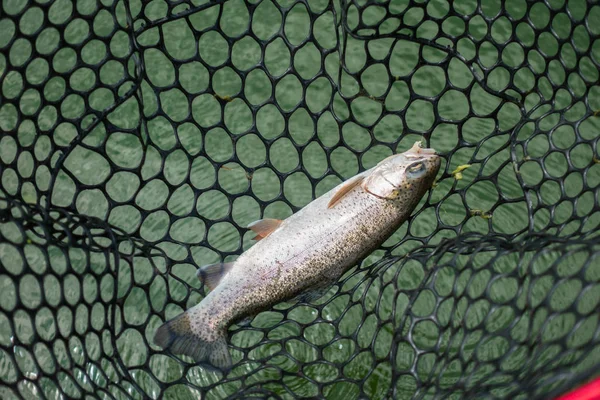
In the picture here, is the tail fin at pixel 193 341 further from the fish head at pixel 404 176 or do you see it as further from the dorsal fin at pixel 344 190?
the fish head at pixel 404 176

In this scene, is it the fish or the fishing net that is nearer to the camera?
the fish

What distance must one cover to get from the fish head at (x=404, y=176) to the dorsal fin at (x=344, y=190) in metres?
0.03

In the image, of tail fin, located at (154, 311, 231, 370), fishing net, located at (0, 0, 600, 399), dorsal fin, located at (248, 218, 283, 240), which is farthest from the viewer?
fishing net, located at (0, 0, 600, 399)

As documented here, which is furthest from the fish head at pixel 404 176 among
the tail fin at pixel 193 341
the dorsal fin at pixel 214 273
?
the tail fin at pixel 193 341

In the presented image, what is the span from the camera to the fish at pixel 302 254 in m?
2.74

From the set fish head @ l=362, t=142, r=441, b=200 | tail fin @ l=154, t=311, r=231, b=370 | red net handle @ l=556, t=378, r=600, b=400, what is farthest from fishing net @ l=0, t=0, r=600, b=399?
red net handle @ l=556, t=378, r=600, b=400

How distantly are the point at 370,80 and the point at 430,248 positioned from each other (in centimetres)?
163

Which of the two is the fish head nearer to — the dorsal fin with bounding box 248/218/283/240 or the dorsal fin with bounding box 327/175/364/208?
the dorsal fin with bounding box 327/175/364/208

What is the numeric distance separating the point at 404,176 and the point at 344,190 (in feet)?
0.69

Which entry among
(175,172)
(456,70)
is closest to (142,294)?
(175,172)

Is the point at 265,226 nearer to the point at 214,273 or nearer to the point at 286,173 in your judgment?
the point at 214,273

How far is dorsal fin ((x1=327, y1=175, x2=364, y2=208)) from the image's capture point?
9.29 feet

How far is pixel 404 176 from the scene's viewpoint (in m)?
2.83

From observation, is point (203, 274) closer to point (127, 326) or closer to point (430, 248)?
point (127, 326)
